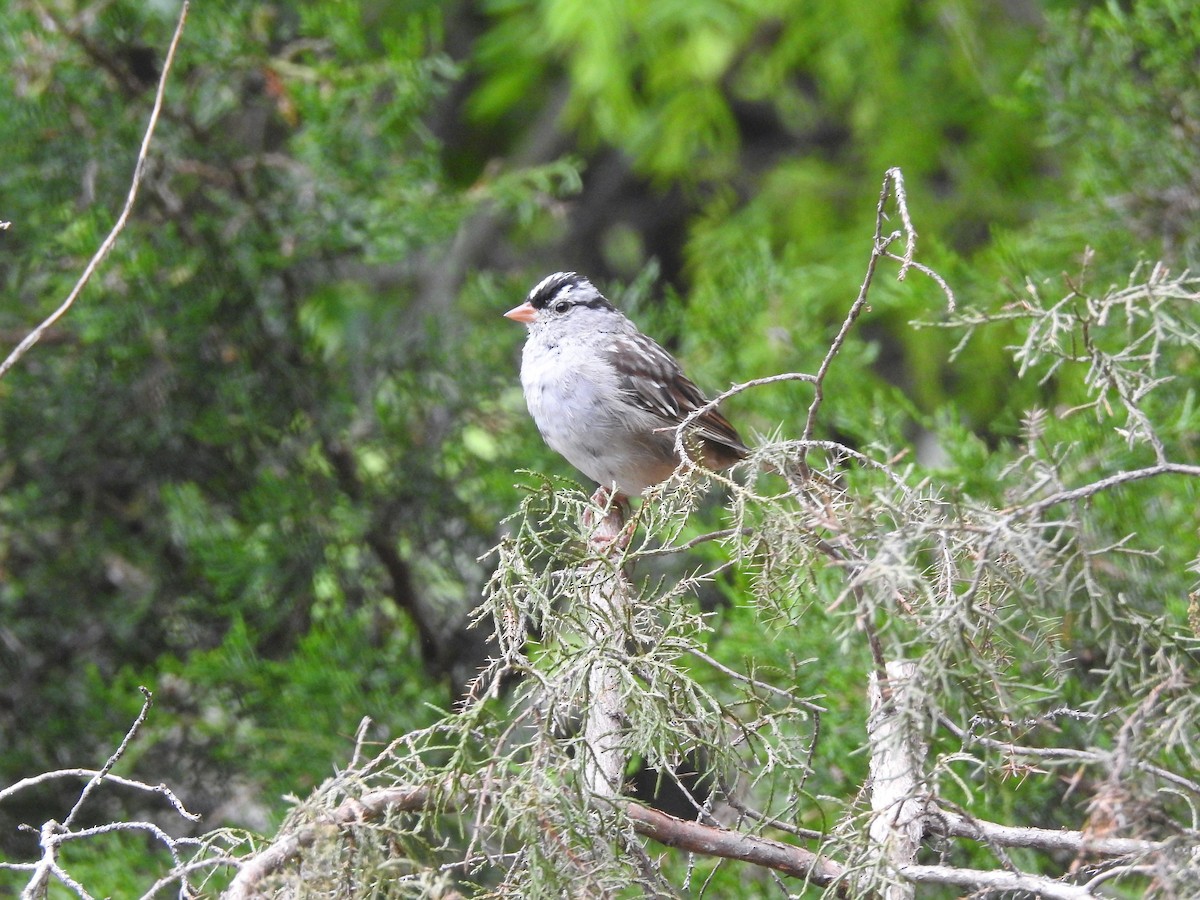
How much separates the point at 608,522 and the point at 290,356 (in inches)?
79.2

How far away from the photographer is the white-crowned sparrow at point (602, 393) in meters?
3.17

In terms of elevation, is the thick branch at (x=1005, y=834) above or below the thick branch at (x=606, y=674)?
below

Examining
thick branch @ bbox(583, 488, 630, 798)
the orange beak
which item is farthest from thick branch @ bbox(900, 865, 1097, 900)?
the orange beak

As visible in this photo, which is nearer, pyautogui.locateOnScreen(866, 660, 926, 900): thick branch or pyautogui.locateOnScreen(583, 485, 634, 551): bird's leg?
pyautogui.locateOnScreen(866, 660, 926, 900): thick branch

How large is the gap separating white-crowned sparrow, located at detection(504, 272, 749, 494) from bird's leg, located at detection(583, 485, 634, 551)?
0.27 metres

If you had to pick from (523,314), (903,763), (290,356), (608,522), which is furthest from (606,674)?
(290,356)

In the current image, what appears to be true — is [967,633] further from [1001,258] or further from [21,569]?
[21,569]

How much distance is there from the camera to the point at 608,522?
2225mm

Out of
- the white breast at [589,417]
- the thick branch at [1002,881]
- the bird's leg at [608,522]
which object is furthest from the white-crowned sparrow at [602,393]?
the thick branch at [1002,881]

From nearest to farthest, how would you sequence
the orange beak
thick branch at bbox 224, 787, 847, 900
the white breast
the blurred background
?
thick branch at bbox 224, 787, 847, 900
the white breast
the orange beak
the blurred background

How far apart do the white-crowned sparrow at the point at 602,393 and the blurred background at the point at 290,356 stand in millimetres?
411

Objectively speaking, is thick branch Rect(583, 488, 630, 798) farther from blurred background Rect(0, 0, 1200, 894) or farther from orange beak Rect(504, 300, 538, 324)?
orange beak Rect(504, 300, 538, 324)

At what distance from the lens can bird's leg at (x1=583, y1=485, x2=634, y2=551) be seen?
1.75m

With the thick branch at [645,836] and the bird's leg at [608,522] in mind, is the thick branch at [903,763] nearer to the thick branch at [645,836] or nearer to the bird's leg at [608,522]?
the thick branch at [645,836]
